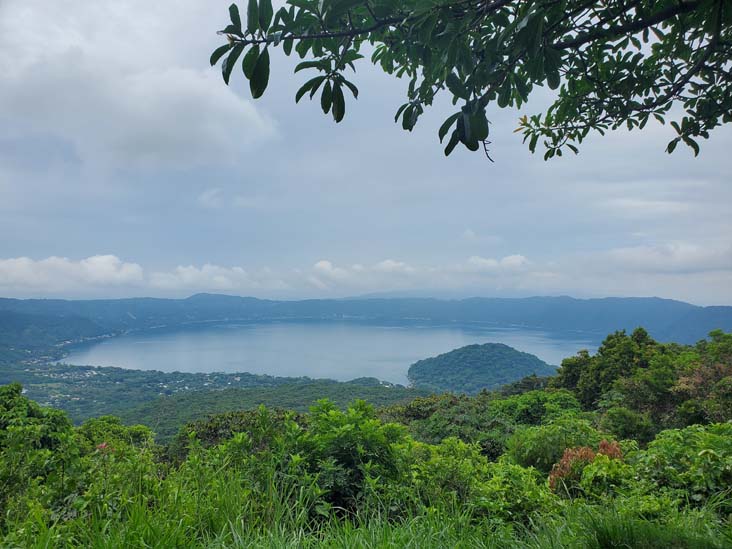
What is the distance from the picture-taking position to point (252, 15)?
1227 millimetres

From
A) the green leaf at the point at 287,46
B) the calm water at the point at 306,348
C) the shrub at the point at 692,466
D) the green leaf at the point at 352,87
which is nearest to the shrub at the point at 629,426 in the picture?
the shrub at the point at 692,466

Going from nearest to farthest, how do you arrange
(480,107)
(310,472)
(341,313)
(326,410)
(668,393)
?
(480,107) → (310,472) → (326,410) → (668,393) → (341,313)

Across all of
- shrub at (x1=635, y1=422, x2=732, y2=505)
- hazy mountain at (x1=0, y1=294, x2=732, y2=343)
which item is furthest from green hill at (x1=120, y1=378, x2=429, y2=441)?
hazy mountain at (x1=0, y1=294, x2=732, y2=343)

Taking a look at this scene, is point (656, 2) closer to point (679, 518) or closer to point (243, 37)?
point (243, 37)

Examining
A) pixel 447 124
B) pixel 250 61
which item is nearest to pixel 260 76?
pixel 250 61

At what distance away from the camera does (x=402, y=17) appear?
4.69 feet

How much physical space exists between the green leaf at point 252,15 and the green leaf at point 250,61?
5cm

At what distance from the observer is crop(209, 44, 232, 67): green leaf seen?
4.22ft

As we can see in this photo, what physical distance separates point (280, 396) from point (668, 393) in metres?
24.6

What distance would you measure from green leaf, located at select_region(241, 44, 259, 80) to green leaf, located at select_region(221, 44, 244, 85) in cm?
3

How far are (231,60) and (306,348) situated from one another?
104865 mm

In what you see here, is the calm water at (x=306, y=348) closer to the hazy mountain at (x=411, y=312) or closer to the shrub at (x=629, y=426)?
the hazy mountain at (x=411, y=312)

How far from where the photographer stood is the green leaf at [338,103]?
1.46 meters

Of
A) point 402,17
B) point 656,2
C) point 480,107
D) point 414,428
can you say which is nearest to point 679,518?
point 480,107
